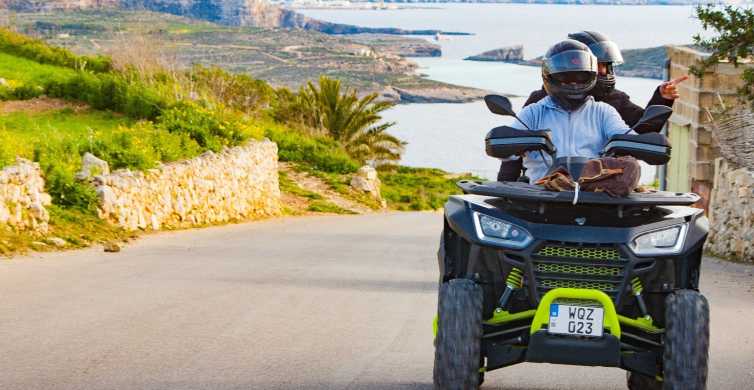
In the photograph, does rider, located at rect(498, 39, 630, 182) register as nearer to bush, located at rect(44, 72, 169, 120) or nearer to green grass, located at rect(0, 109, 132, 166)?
green grass, located at rect(0, 109, 132, 166)

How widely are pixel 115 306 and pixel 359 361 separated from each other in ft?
11.7

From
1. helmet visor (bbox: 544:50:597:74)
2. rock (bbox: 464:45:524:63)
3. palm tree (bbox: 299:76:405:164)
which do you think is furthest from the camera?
rock (bbox: 464:45:524:63)

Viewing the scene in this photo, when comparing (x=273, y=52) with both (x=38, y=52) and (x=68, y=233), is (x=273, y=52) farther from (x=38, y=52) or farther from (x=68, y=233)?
(x=68, y=233)

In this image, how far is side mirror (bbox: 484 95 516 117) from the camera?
7.04 m

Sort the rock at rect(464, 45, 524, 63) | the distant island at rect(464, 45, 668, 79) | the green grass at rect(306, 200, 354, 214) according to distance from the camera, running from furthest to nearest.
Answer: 1. the rock at rect(464, 45, 524, 63)
2. the distant island at rect(464, 45, 668, 79)
3. the green grass at rect(306, 200, 354, 214)

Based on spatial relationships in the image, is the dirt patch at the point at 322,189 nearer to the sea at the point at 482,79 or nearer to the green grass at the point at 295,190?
the green grass at the point at 295,190

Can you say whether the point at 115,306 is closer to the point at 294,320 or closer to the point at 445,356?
the point at 294,320

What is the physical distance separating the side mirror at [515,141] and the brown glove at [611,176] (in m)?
0.40

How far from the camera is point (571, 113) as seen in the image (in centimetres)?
737

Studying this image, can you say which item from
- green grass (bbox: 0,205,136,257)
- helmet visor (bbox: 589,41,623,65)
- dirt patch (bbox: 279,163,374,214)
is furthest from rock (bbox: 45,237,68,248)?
dirt patch (bbox: 279,163,374,214)

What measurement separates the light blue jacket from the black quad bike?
0.49 metres

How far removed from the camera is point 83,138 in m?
22.4

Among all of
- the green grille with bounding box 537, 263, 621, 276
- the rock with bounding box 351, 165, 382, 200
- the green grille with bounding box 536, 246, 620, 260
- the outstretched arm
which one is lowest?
the rock with bounding box 351, 165, 382, 200

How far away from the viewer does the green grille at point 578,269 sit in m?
6.44
